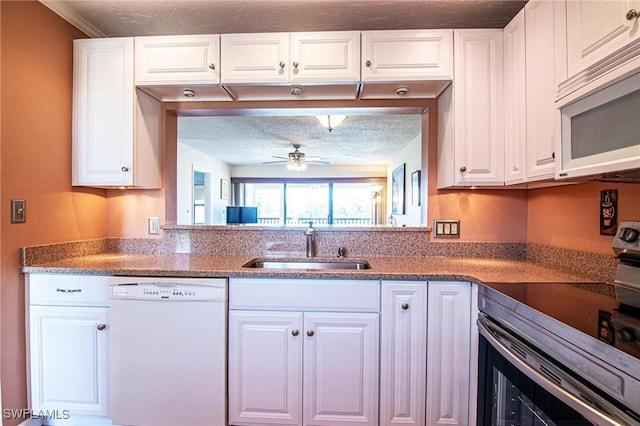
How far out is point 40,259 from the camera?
64.4 inches

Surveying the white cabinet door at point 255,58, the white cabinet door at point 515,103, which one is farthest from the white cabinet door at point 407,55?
the white cabinet door at point 255,58

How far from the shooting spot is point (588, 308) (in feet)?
3.34

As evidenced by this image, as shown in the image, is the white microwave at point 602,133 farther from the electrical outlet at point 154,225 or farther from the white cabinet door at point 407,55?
the electrical outlet at point 154,225

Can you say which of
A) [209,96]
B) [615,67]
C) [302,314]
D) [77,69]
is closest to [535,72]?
[615,67]

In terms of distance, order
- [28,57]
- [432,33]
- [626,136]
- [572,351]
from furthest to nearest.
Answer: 1. [432,33]
2. [28,57]
3. [626,136]
4. [572,351]

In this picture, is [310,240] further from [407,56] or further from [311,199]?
[311,199]

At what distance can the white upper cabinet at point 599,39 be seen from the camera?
3.04 ft

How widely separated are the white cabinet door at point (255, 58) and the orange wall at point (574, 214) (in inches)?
64.5

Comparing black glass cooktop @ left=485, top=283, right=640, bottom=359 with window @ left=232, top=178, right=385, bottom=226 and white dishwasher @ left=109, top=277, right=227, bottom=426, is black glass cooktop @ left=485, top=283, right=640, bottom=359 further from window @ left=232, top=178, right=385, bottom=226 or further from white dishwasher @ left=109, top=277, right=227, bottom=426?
window @ left=232, top=178, right=385, bottom=226

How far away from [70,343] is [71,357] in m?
0.07

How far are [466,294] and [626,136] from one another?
85 centimetres

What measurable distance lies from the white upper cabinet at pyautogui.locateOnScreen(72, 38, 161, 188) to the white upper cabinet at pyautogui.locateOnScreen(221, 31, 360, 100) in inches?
23.2

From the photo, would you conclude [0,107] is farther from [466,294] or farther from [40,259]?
[466,294]

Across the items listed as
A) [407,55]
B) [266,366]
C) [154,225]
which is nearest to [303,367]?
[266,366]
